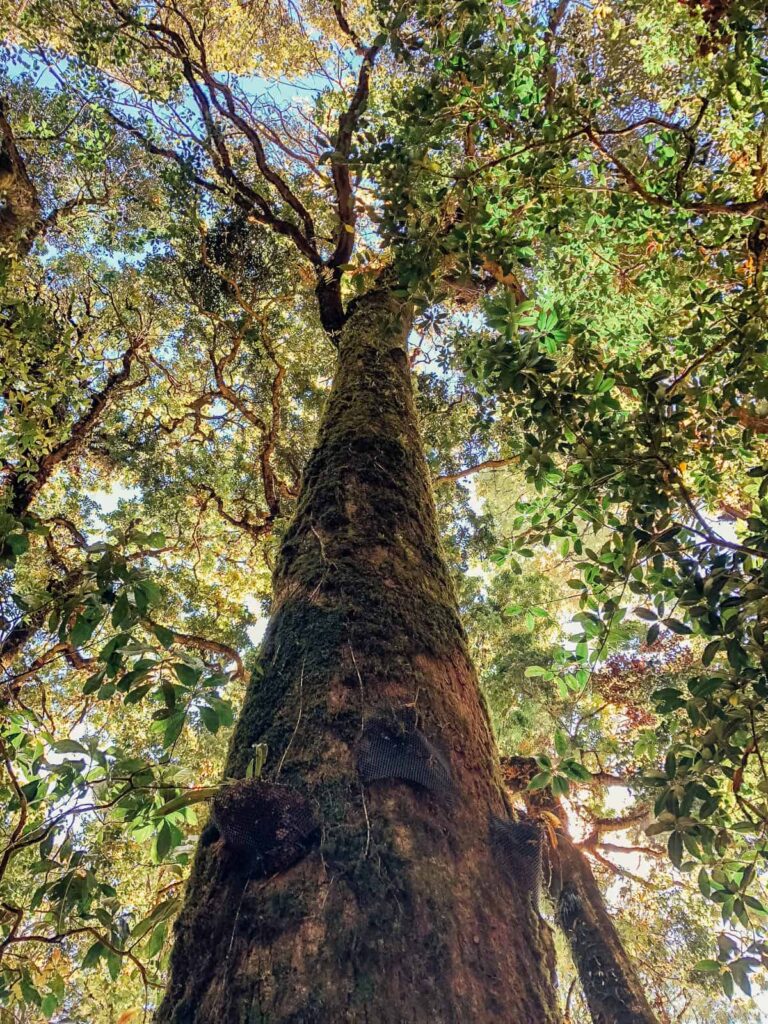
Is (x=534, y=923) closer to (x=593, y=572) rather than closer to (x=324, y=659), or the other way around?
(x=324, y=659)

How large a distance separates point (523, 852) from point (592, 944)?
431 centimetres

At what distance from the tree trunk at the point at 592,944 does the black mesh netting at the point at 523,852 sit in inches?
127

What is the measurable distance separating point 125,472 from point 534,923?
281 inches

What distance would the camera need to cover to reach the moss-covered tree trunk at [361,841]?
1.21 metres

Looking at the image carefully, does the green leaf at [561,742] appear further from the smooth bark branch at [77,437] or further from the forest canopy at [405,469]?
the smooth bark branch at [77,437]

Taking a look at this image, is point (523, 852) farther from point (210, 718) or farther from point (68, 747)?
point (68, 747)

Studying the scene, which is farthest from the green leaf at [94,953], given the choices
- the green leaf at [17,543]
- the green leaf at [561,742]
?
the green leaf at [561,742]

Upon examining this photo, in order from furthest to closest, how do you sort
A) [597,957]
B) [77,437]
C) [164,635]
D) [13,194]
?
[13,194], [77,437], [597,957], [164,635]

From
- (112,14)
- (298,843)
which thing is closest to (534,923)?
(298,843)

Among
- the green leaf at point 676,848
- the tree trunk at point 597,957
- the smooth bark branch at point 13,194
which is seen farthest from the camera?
the smooth bark branch at point 13,194

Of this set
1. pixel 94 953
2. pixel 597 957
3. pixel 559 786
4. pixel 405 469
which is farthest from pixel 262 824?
pixel 597 957

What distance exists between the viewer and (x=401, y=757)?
1.62 meters

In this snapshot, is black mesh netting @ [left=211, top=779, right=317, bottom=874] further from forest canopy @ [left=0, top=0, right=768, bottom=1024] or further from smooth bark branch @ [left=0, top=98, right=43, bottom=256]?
smooth bark branch @ [left=0, top=98, right=43, bottom=256]

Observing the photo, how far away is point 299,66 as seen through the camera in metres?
7.52
